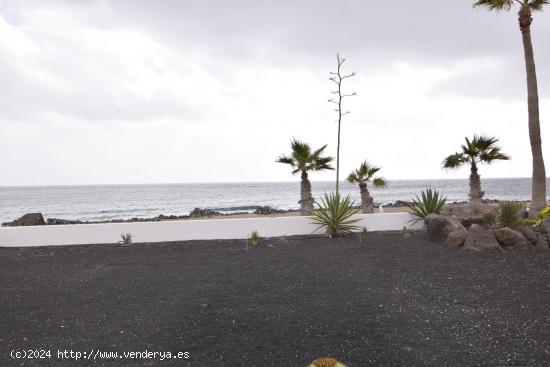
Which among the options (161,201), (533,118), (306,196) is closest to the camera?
(533,118)

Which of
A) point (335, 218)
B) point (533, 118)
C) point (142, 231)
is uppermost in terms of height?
point (533, 118)

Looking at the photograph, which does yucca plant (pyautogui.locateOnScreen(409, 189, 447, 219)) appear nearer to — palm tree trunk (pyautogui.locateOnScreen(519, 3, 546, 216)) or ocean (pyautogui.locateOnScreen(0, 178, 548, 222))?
palm tree trunk (pyautogui.locateOnScreen(519, 3, 546, 216))

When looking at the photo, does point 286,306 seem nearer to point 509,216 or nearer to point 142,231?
point 142,231

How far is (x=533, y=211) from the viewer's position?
11.8 meters

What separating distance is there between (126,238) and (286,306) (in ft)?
19.4

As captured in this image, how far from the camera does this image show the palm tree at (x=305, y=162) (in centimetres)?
1200

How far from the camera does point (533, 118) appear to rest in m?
11.8

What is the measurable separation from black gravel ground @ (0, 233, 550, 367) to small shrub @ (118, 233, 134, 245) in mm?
1028

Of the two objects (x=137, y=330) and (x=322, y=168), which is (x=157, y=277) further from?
(x=322, y=168)

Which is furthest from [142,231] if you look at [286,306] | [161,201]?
[161,201]

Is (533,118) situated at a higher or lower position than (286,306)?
higher

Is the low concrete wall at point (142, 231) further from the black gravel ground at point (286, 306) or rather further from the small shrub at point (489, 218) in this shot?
the small shrub at point (489, 218)

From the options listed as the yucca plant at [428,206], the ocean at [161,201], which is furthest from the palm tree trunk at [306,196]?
the ocean at [161,201]

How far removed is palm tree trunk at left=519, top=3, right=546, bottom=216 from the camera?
1180cm
